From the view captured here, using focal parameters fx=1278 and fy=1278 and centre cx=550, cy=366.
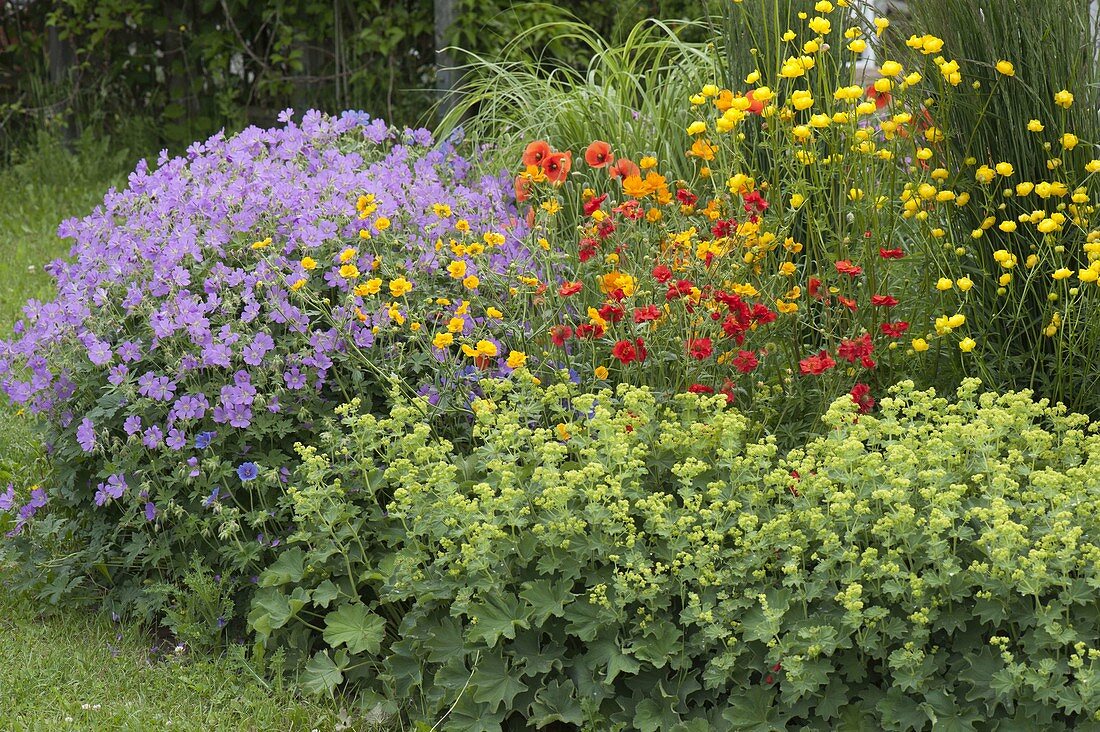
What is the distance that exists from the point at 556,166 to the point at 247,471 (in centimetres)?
122

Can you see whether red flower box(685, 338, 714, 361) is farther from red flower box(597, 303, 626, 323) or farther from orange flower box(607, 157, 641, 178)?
orange flower box(607, 157, 641, 178)

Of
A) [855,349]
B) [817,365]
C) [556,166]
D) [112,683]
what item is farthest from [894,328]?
[112,683]

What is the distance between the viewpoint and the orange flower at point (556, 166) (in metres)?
3.52

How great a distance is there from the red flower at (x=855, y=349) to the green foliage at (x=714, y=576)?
207mm

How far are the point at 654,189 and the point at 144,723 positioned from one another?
1.82m

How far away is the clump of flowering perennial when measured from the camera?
3.17m

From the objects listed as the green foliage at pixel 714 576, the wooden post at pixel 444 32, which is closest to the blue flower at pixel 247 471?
the green foliage at pixel 714 576

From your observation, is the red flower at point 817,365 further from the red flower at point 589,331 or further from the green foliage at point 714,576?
the red flower at point 589,331

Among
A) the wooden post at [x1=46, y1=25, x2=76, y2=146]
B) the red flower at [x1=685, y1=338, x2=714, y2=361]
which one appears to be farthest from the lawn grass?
the wooden post at [x1=46, y1=25, x2=76, y2=146]

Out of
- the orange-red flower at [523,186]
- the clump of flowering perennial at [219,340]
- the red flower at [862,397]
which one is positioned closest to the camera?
the red flower at [862,397]

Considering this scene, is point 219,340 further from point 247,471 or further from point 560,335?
point 560,335

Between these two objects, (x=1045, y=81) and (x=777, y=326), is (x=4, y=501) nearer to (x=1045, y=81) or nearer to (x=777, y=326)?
(x=777, y=326)

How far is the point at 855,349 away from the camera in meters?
3.01

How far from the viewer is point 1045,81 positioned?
10.5ft
